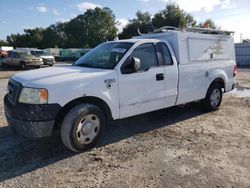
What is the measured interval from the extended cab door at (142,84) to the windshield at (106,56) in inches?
7.7

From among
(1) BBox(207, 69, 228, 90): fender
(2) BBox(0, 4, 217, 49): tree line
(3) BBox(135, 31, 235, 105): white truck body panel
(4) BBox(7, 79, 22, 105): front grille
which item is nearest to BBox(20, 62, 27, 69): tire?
(3) BBox(135, 31, 235, 105): white truck body panel

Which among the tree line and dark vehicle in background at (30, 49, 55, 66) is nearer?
dark vehicle in background at (30, 49, 55, 66)

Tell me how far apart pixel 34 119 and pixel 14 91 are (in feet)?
2.18

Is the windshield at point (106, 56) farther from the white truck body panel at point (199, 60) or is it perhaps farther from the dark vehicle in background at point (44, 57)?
the dark vehicle in background at point (44, 57)

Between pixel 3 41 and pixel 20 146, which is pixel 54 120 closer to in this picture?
pixel 20 146

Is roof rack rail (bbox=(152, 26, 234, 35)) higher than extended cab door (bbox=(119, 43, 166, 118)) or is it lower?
higher

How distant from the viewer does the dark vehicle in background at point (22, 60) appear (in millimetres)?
22844

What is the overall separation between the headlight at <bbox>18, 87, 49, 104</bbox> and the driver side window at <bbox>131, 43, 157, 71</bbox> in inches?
73.0

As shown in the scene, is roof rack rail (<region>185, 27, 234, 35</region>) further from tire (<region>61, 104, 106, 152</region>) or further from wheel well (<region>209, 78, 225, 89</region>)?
tire (<region>61, 104, 106, 152</region>)

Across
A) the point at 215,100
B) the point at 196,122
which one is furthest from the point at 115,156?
the point at 215,100

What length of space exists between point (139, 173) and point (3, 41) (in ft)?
304

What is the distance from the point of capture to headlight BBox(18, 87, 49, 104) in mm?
3965

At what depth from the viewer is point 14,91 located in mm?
4277

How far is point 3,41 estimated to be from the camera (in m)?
86.2
